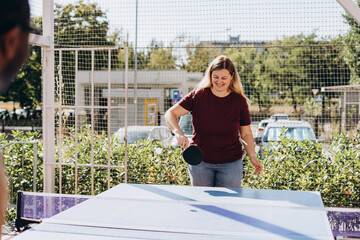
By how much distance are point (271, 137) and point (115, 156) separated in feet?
13.1

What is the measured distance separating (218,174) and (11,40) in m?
2.88

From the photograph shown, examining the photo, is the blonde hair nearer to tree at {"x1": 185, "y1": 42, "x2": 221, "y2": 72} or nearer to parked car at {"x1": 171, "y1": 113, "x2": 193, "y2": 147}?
tree at {"x1": 185, "y1": 42, "x2": 221, "y2": 72}

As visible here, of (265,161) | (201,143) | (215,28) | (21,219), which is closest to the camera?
(21,219)

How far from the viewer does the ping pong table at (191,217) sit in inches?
73.7

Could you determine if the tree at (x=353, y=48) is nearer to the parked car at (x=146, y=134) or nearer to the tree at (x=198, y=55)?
the tree at (x=198, y=55)

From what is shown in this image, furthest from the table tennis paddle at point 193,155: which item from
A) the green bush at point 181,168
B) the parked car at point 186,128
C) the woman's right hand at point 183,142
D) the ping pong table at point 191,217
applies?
the parked car at point 186,128

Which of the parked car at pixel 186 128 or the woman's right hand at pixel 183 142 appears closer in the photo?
the woman's right hand at pixel 183 142

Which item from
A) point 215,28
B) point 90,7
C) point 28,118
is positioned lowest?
point 28,118

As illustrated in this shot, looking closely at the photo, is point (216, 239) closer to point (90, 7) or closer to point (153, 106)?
point (153, 106)

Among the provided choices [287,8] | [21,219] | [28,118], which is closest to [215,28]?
[287,8]

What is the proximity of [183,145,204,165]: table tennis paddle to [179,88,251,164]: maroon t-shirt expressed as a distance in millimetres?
149

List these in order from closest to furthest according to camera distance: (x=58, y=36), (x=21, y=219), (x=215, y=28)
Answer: (x=21, y=219), (x=215, y=28), (x=58, y=36)

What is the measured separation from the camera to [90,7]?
29.4 feet

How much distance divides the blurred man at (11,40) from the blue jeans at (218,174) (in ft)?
9.14
